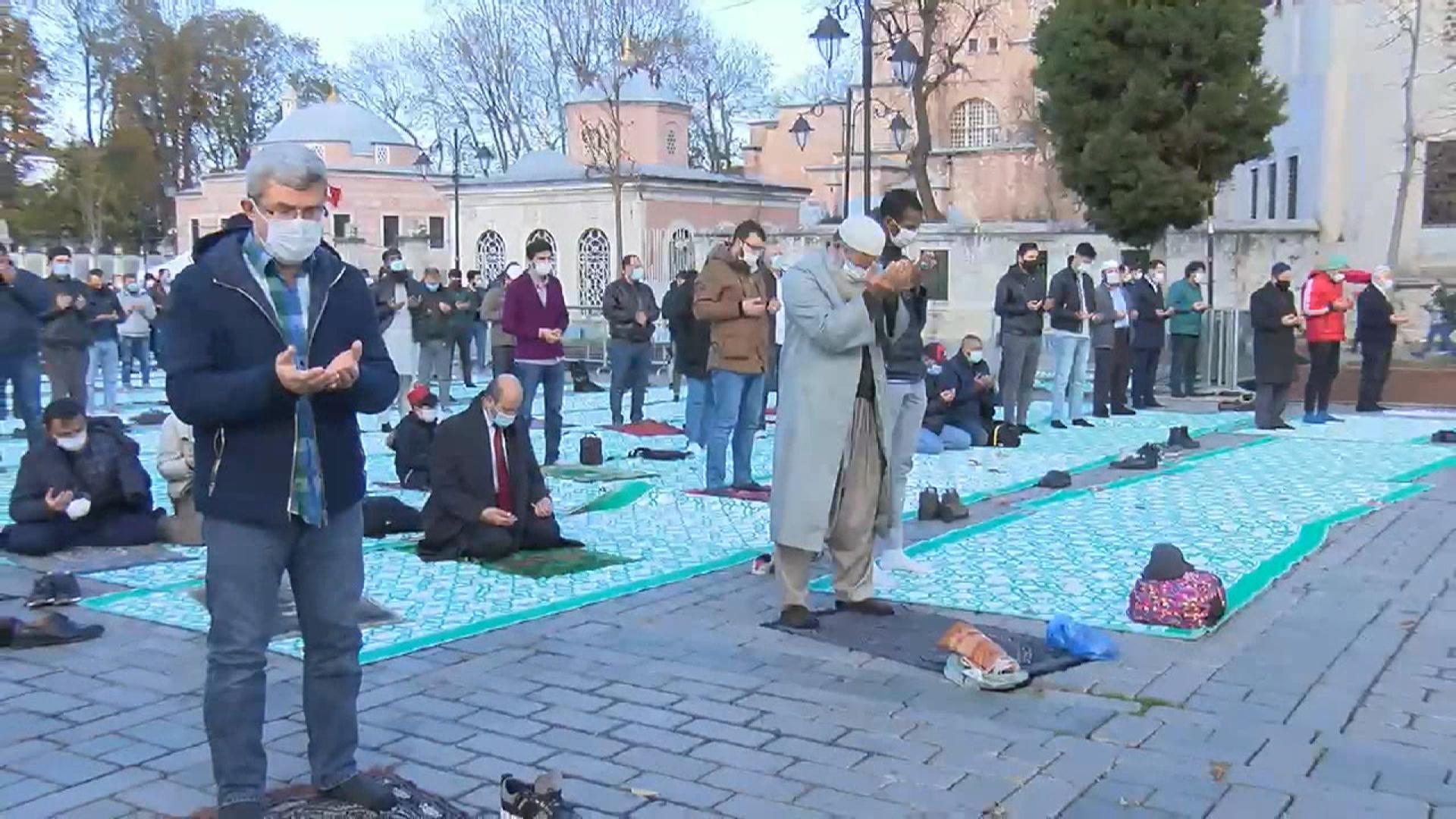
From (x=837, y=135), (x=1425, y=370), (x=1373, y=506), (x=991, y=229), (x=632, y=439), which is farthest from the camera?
(x=837, y=135)

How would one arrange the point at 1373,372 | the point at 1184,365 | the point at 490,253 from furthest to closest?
the point at 490,253 < the point at 1184,365 < the point at 1373,372

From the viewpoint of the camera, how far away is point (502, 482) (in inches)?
324

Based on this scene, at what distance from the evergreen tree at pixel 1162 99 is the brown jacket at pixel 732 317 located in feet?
60.6

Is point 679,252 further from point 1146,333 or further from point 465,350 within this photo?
point 1146,333

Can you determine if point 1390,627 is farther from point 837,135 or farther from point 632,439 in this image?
point 837,135

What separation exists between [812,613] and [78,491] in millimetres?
4307

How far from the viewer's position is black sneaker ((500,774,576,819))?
13.3 feet

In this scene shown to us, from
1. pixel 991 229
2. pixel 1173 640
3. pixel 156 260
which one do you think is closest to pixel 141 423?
pixel 1173 640

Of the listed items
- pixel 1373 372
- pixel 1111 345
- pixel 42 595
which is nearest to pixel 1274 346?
pixel 1111 345

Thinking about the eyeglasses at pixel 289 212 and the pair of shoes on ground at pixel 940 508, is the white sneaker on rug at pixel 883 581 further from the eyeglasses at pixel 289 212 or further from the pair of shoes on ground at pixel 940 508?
the eyeglasses at pixel 289 212

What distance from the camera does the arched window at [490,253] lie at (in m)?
43.5

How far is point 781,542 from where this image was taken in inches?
259

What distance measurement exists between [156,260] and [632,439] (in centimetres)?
4398

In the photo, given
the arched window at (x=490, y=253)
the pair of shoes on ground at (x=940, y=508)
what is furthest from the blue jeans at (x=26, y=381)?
the arched window at (x=490, y=253)
